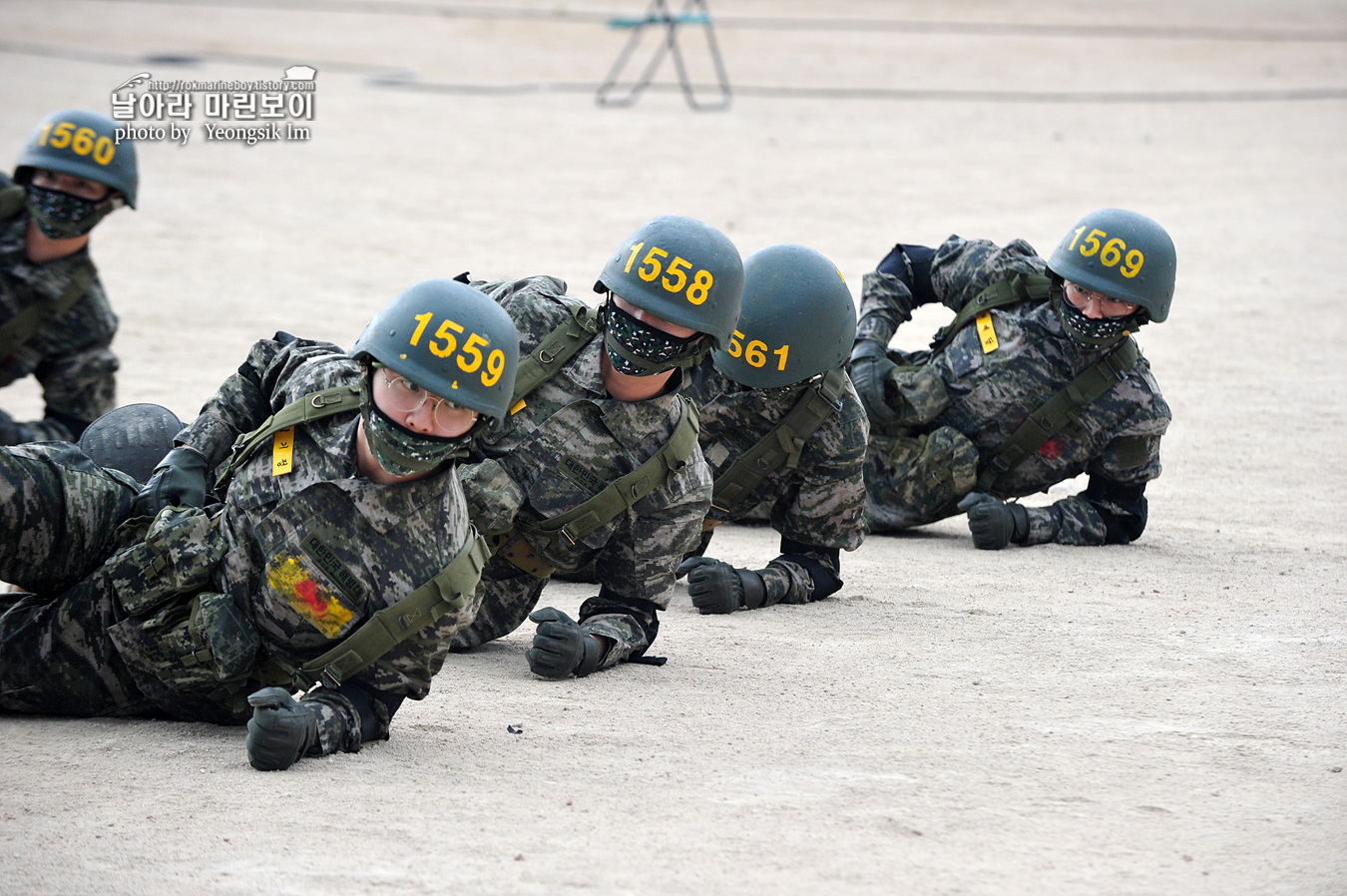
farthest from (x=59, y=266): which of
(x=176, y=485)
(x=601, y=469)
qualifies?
(x=601, y=469)

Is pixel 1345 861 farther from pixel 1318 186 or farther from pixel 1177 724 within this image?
pixel 1318 186

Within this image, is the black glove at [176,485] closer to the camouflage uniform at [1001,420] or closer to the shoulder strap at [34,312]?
the shoulder strap at [34,312]

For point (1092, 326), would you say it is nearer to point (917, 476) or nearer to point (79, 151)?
point (917, 476)

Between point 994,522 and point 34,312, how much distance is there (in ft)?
16.3

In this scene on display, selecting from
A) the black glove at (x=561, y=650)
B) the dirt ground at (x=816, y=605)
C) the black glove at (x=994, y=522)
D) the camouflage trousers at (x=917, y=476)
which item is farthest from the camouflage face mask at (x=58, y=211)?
the black glove at (x=994, y=522)

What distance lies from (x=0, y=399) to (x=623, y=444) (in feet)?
19.8

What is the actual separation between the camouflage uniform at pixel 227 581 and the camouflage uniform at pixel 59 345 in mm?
3100

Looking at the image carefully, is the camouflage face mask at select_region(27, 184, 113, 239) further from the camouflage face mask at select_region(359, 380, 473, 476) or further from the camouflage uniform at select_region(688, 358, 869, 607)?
the camouflage face mask at select_region(359, 380, 473, 476)

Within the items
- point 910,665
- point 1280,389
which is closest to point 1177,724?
point 910,665

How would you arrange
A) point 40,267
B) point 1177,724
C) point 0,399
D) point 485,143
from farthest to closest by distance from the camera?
point 485,143
point 0,399
point 40,267
point 1177,724

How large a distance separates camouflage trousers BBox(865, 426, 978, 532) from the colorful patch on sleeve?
13.2 ft

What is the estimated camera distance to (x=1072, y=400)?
7664mm

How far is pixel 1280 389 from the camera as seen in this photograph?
11.1 metres

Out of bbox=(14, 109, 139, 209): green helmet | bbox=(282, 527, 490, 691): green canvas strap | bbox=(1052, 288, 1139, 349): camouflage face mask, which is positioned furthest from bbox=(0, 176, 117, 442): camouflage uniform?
bbox=(1052, 288, 1139, 349): camouflage face mask
